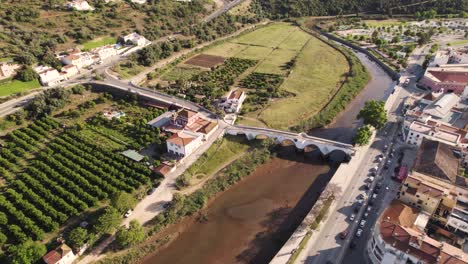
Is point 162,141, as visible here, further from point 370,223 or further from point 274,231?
point 370,223

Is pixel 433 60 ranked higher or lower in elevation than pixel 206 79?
higher

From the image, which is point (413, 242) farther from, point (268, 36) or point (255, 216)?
point (268, 36)

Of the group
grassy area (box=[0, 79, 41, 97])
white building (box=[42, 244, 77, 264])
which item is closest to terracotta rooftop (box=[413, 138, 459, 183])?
white building (box=[42, 244, 77, 264])

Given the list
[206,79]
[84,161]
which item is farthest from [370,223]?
[206,79]

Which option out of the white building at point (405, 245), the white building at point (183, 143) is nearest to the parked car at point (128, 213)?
the white building at point (183, 143)

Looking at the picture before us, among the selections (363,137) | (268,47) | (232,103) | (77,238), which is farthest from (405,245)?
(268,47)

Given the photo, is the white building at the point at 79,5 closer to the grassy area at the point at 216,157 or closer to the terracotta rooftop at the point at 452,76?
the grassy area at the point at 216,157
